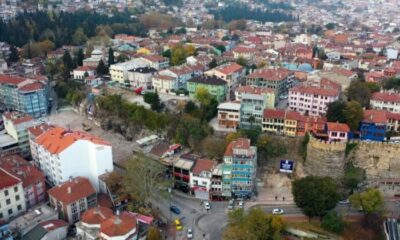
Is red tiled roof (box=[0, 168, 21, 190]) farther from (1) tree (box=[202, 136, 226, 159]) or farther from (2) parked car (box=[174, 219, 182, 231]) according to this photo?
(1) tree (box=[202, 136, 226, 159])

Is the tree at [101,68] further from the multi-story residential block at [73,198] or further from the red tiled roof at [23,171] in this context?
the multi-story residential block at [73,198]

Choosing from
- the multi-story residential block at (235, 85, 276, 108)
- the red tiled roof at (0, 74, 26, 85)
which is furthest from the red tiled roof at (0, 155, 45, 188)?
the multi-story residential block at (235, 85, 276, 108)

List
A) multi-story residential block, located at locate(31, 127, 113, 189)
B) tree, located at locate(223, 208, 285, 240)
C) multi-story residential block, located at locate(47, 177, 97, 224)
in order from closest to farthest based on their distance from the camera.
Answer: tree, located at locate(223, 208, 285, 240) → multi-story residential block, located at locate(47, 177, 97, 224) → multi-story residential block, located at locate(31, 127, 113, 189)

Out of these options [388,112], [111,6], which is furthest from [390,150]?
[111,6]

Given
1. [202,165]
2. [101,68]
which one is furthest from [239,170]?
[101,68]

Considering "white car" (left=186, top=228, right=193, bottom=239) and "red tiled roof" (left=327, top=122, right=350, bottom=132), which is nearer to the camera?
"white car" (left=186, top=228, right=193, bottom=239)

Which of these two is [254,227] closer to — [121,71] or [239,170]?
[239,170]

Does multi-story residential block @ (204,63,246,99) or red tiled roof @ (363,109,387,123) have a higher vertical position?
multi-story residential block @ (204,63,246,99)
